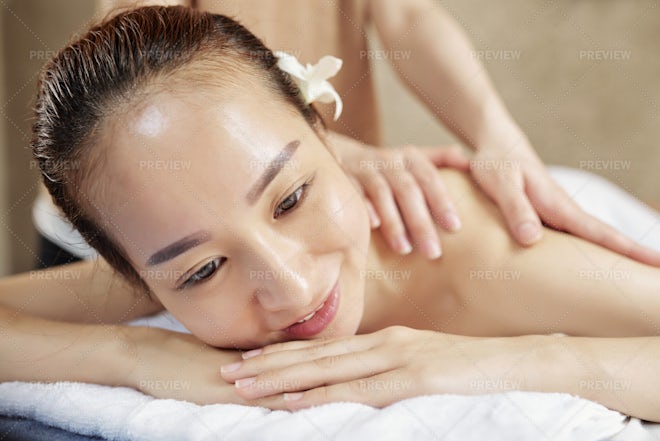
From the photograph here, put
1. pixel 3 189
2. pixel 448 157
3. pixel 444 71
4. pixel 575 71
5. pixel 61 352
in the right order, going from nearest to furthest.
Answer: pixel 61 352
pixel 448 157
pixel 444 71
pixel 575 71
pixel 3 189

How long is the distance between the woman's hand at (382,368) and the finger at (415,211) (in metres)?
0.20

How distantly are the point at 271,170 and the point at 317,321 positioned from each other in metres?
0.19

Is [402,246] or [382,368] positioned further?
[402,246]

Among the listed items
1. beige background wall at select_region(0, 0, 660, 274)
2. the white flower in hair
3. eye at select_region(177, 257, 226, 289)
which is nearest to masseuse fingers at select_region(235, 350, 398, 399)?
eye at select_region(177, 257, 226, 289)

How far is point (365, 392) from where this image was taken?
743 mm

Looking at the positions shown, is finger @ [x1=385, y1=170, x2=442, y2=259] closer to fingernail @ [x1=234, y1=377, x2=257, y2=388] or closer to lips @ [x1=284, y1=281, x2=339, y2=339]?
lips @ [x1=284, y1=281, x2=339, y2=339]

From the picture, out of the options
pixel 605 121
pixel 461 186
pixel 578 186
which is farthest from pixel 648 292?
pixel 605 121

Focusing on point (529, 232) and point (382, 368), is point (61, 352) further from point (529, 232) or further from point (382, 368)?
point (529, 232)

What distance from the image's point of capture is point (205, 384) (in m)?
0.83

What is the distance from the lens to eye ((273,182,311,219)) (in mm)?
830

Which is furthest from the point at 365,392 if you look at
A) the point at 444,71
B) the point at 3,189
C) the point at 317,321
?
the point at 3,189

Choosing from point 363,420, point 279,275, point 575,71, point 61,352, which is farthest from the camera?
point 575,71

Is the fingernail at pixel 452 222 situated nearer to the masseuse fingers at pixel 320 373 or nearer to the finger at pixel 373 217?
the finger at pixel 373 217

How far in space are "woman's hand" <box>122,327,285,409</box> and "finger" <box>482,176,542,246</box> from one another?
0.40 m
